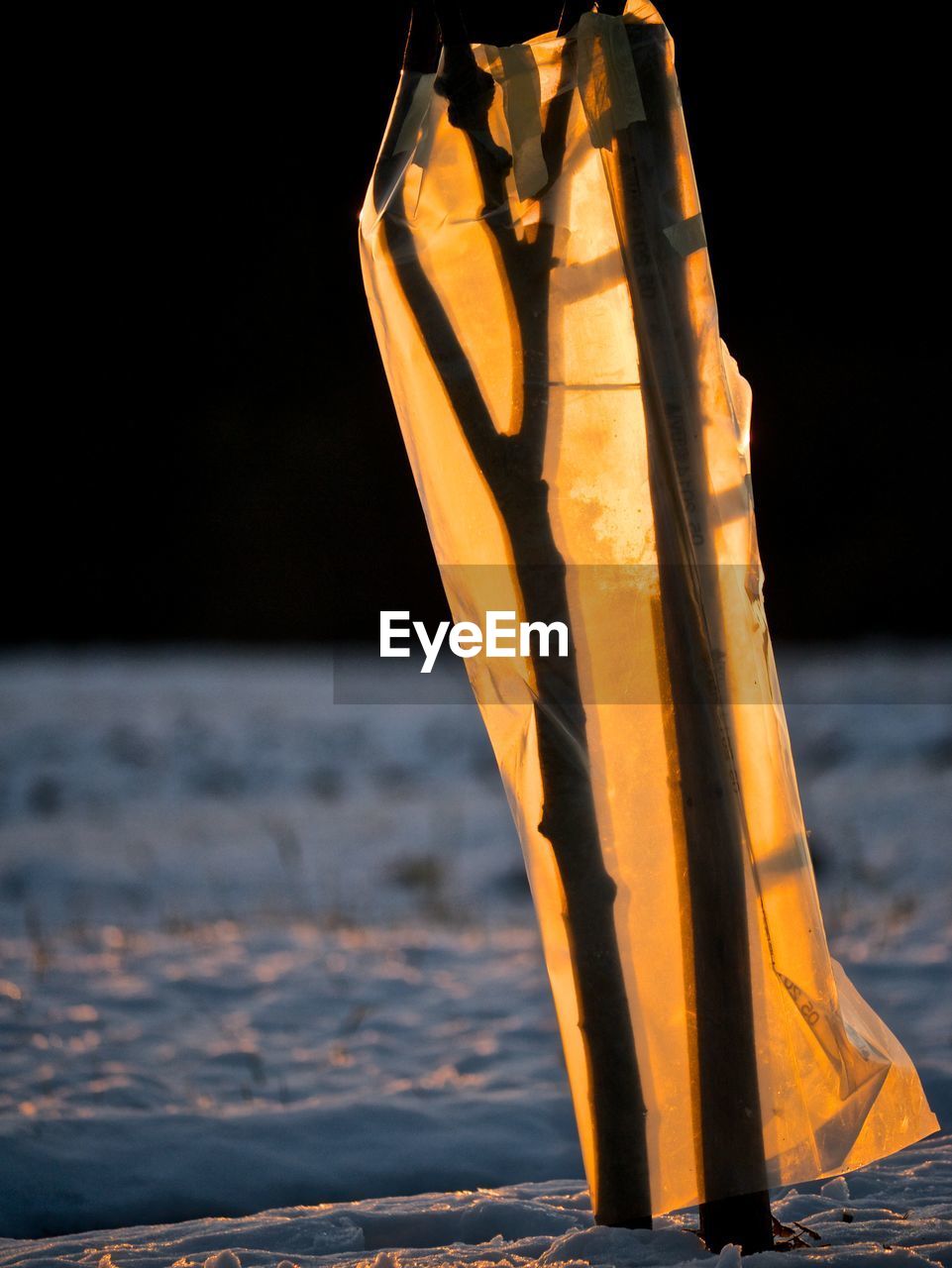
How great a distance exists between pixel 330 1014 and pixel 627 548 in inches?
85.8

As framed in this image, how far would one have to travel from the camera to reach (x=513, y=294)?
155cm

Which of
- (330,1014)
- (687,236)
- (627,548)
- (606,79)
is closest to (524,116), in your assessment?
(606,79)

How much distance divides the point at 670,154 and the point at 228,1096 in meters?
2.27

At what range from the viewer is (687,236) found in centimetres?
155

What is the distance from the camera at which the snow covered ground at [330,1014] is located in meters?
1.86

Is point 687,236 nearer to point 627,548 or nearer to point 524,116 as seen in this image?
point 524,116

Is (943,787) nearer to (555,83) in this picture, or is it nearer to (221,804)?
(221,804)

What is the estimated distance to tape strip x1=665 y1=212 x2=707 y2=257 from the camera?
1.54m

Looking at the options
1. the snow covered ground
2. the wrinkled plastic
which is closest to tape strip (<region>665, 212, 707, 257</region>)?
the wrinkled plastic

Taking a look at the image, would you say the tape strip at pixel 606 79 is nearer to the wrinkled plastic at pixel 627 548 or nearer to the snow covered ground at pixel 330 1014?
the wrinkled plastic at pixel 627 548

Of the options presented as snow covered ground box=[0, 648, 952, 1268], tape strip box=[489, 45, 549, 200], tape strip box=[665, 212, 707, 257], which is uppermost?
tape strip box=[489, 45, 549, 200]

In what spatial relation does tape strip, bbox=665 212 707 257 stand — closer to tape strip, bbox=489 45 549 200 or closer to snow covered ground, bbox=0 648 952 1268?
tape strip, bbox=489 45 549 200

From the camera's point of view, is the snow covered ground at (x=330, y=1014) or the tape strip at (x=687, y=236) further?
the snow covered ground at (x=330, y=1014)

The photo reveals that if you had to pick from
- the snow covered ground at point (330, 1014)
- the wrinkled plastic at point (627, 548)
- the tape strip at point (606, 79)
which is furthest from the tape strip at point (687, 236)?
the snow covered ground at point (330, 1014)
